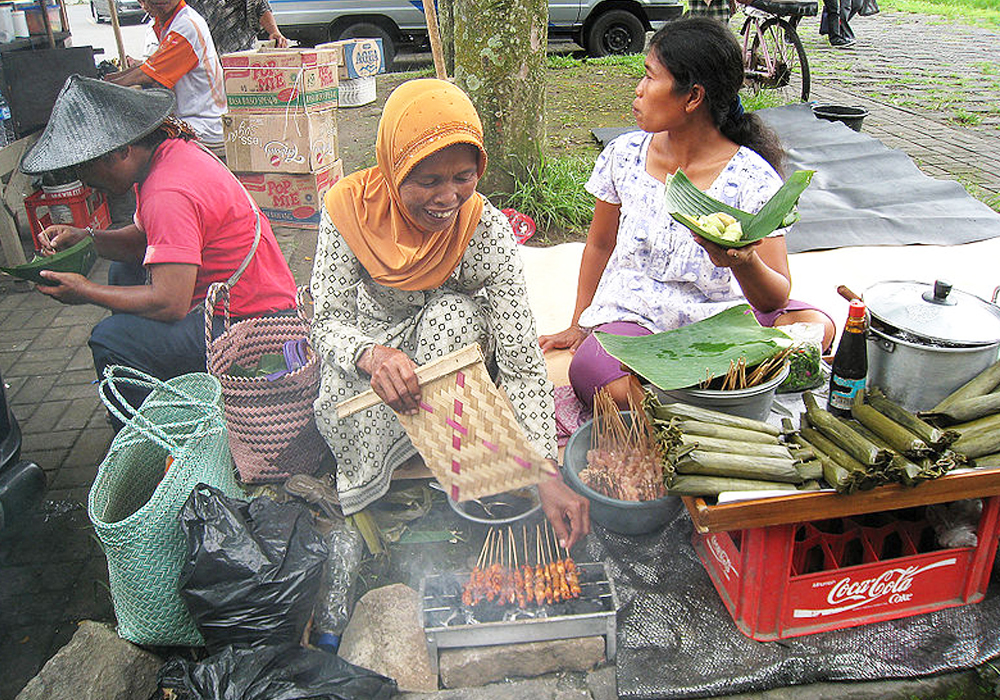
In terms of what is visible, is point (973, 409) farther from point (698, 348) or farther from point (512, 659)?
point (512, 659)

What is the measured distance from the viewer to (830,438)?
6.75 ft

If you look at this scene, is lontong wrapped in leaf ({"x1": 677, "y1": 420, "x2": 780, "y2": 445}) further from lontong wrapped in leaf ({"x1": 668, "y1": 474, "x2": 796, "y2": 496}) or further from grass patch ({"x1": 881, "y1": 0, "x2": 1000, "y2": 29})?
grass patch ({"x1": 881, "y1": 0, "x2": 1000, "y2": 29})

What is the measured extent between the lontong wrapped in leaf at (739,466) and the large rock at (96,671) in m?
1.63

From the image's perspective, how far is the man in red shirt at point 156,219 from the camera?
8.93 ft

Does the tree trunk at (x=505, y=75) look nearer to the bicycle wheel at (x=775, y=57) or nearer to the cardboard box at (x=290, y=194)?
the cardboard box at (x=290, y=194)

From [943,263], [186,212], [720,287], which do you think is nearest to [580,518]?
[720,287]

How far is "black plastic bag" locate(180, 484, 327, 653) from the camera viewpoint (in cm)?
203

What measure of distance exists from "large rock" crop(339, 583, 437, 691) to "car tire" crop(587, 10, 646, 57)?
10194mm

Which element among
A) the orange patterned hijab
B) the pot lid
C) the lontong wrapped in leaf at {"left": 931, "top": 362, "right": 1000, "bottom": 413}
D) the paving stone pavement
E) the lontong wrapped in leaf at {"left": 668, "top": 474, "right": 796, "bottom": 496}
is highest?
the orange patterned hijab

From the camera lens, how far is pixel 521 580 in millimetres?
2203

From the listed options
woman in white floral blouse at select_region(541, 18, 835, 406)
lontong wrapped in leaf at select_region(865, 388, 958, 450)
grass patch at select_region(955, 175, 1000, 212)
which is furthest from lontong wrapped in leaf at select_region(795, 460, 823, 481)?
grass patch at select_region(955, 175, 1000, 212)

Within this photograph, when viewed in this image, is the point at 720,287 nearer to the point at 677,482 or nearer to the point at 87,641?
the point at 677,482

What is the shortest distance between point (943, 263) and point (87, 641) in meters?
4.44

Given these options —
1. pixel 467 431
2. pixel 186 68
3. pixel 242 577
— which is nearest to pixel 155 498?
pixel 242 577
